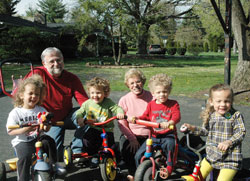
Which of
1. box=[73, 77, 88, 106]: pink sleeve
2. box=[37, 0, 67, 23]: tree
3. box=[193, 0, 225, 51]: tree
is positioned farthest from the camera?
box=[37, 0, 67, 23]: tree

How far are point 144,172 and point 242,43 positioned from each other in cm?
719

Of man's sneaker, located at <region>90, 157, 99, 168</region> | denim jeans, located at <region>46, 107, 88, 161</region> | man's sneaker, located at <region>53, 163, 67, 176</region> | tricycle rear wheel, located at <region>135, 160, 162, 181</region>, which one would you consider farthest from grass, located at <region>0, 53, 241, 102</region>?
man's sneaker, located at <region>53, 163, 67, 176</region>

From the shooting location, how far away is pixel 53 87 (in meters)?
4.03

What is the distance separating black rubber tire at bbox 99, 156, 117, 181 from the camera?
11.0 ft

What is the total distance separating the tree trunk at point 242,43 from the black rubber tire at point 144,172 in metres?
6.69

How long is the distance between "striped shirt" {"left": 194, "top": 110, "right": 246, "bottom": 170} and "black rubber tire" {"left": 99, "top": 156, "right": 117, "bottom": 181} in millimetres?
1096

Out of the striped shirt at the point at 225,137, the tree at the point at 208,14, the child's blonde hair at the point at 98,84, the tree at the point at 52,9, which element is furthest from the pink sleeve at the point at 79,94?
the tree at the point at 52,9

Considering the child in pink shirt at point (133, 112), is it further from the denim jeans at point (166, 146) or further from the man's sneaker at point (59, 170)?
the man's sneaker at point (59, 170)

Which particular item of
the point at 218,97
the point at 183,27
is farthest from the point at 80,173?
the point at 183,27

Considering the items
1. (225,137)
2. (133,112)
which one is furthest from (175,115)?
(133,112)

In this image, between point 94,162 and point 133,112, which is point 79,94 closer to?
point 133,112

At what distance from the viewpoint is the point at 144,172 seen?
10.2 feet

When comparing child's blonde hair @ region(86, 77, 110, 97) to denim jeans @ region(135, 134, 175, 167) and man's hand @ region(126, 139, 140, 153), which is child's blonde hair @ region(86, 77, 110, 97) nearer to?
man's hand @ region(126, 139, 140, 153)

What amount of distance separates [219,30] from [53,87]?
135 feet
